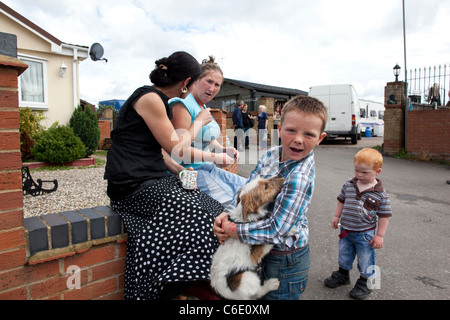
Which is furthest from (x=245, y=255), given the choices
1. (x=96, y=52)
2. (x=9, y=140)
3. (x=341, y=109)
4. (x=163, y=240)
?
(x=341, y=109)

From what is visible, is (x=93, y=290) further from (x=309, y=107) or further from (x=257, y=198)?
(x=309, y=107)

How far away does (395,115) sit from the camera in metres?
11.2

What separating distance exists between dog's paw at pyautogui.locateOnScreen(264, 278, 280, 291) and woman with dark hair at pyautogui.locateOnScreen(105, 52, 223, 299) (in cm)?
34

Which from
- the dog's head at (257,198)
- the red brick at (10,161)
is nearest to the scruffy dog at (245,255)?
the dog's head at (257,198)

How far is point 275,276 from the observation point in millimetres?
1721

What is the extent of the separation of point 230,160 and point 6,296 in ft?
5.64

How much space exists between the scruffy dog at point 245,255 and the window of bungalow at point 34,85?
11.8 metres

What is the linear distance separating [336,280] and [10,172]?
8.66 feet

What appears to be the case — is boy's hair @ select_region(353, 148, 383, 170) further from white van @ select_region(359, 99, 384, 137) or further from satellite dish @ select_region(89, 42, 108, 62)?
white van @ select_region(359, 99, 384, 137)

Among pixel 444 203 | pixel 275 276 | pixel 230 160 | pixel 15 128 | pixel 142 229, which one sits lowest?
pixel 444 203

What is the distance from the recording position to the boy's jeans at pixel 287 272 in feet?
5.59

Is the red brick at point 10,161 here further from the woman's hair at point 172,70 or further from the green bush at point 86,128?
the green bush at point 86,128
